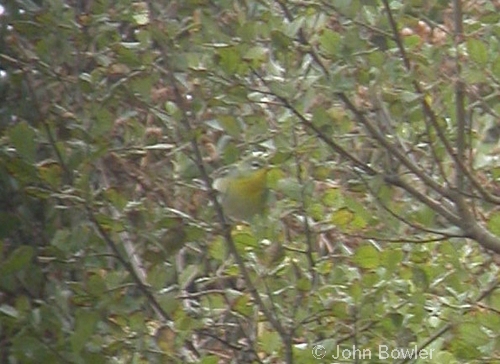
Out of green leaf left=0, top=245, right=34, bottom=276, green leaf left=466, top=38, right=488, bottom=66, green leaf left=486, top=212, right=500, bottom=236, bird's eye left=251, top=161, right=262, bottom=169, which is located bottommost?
green leaf left=486, top=212, right=500, bottom=236

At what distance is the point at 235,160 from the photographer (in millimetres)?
1513

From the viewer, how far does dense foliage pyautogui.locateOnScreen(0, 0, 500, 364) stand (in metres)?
1.48

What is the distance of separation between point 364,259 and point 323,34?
39 cm

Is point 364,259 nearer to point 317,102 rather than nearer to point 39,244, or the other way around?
point 317,102

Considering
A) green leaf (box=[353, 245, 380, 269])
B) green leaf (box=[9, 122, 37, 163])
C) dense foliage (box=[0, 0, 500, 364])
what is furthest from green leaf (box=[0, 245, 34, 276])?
green leaf (box=[353, 245, 380, 269])

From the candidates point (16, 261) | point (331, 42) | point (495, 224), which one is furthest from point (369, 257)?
point (16, 261)

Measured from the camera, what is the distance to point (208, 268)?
6.99 feet

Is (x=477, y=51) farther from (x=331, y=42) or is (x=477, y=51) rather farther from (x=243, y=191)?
(x=243, y=191)

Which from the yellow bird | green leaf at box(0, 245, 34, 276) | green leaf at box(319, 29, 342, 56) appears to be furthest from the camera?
green leaf at box(319, 29, 342, 56)

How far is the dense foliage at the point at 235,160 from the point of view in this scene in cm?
148

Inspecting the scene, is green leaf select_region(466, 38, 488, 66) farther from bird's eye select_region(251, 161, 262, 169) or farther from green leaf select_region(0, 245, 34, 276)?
green leaf select_region(0, 245, 34, 276)

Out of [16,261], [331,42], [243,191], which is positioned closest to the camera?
[16,261]

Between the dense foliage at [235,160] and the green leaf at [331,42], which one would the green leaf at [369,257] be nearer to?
the dense foliage at [235,160]

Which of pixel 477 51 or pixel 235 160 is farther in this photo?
pixel 477 51
